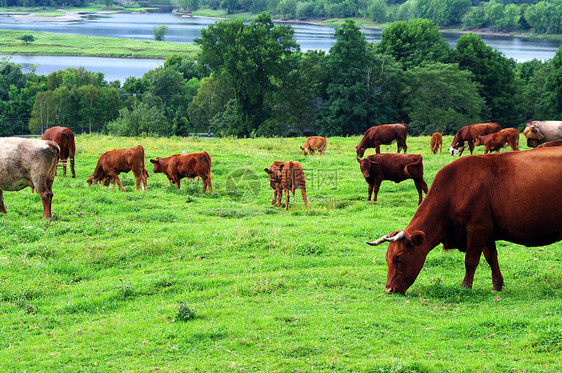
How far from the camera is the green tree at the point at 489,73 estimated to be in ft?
215

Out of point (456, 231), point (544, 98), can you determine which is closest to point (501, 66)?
point (544, 98)

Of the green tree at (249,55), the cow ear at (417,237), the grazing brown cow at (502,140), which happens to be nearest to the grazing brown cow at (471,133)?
the grazing brown cow at (502,140)

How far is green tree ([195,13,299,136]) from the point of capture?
60.2 m

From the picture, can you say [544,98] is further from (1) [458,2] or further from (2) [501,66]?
(1) [458,2]

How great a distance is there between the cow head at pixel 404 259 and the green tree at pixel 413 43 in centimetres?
5897

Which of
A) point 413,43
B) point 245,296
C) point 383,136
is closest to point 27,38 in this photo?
point 413,43

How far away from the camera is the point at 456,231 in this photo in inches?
396

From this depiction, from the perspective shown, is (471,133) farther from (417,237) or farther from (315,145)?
(417,237)

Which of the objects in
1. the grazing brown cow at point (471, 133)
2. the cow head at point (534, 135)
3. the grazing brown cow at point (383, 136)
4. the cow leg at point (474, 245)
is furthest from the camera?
the grazing brown cow at point (471, 133)

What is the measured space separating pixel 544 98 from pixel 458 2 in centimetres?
12230

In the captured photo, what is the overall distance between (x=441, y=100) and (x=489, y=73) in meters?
10.8

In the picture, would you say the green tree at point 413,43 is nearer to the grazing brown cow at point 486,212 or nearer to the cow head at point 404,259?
the grazing brown cow at point 486,212

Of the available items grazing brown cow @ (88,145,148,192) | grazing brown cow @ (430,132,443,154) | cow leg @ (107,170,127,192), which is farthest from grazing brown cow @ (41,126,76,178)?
grazing brown cow @ (430,132,443,154)

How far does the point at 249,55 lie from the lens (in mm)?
60281
